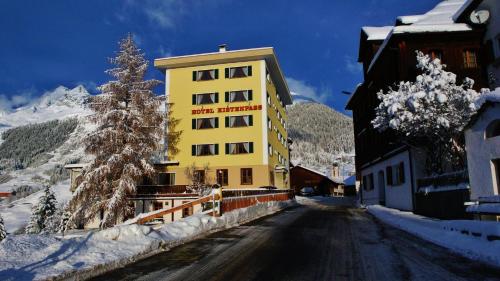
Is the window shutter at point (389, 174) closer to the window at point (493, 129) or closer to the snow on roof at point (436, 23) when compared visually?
the snow on roof at point (436, 23)

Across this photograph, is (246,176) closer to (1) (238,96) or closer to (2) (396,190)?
(1) (238,96)

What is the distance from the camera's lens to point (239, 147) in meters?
41.4

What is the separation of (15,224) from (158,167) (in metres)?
79.2

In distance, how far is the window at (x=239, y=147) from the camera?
Result: 4119 centimetres

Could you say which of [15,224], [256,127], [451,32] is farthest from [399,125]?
[15,224]

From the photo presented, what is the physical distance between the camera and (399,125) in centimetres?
1869

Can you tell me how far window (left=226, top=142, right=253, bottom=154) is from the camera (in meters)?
41.2

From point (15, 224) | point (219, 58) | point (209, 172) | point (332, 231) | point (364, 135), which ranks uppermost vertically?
point (219, 58)

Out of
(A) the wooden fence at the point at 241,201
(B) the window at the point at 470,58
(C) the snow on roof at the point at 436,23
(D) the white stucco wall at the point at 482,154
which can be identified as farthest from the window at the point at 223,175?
(D) the white stucco wall at the point at 482,154

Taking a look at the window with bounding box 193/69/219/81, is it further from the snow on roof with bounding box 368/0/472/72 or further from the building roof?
the snow on roof with bounding box 368/0/472/72

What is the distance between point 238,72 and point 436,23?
21805 mm

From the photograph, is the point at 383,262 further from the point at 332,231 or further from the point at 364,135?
the point at 364,135

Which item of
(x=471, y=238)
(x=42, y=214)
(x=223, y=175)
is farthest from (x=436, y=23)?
(x=42, y=214)

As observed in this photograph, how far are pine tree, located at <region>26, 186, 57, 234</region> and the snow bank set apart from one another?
4830 cm
